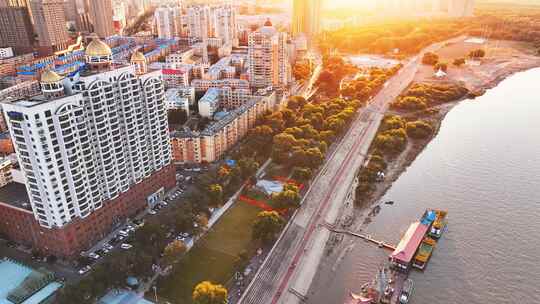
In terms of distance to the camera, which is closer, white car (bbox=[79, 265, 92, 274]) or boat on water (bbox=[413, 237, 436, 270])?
white car (bbox=[79, 265, 92, 274])

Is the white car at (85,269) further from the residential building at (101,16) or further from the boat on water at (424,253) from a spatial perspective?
the residential building at (101,16)

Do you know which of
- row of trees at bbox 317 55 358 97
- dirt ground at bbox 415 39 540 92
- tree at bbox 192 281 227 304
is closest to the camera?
tree at bbox 192 281 227 304

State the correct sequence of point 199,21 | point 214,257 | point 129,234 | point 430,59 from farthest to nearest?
point 199,21 < point 430,59 < point 129,234 < point 214,257

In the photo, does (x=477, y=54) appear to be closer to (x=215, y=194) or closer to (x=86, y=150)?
(x=215, y=194)

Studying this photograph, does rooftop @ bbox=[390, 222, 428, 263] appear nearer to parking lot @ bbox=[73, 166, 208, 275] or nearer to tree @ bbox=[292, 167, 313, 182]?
tree @ bbox=[292, 167, 313, 182]

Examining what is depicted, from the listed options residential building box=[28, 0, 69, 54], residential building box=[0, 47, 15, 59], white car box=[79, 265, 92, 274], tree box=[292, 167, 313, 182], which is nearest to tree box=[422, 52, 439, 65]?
tree box=[292, 167, 313, 182]

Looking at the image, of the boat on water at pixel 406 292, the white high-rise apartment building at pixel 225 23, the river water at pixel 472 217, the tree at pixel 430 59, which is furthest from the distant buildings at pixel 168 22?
the boat on water at pixel 406 292

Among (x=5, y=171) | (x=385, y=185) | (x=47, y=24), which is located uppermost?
(x=47, y=24)

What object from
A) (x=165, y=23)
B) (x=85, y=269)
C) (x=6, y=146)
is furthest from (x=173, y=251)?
(x=165, y=23)
